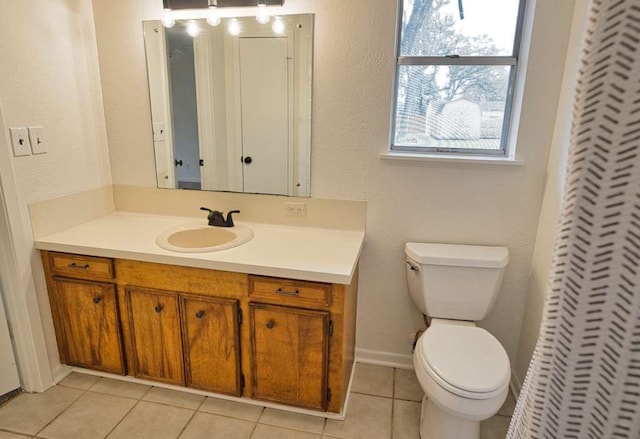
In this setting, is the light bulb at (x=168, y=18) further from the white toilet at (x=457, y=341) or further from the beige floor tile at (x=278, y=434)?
the beige floor tile at (x=278, y=434)

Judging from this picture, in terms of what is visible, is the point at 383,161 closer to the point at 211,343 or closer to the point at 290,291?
the point at 290,291

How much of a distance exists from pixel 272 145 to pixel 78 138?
106 centimetres

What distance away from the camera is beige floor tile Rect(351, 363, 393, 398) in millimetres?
2109

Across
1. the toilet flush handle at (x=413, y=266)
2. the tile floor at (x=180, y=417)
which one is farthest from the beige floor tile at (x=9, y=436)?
the toilet flush handle at (x=413, y=266)

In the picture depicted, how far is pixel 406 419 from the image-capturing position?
6.31ft

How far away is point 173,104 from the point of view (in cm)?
223

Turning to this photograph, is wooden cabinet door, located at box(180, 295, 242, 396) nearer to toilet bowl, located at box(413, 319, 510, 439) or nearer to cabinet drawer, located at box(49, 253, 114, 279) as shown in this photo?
cabinet drawer, located at box(49, 253, 114, 279)

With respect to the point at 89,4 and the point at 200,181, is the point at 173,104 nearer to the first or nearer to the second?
the point at 200,181

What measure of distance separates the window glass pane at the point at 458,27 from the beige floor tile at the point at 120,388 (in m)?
2.22

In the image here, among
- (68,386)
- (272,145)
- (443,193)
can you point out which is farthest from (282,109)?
(68,386)

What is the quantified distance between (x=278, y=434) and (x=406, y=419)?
2.04 feet

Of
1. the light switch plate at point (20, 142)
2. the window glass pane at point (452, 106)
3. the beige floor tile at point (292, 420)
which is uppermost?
the window glass pane at point (452, 106)

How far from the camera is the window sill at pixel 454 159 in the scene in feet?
6.23

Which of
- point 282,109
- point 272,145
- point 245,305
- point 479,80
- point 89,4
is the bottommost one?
point 245,305
